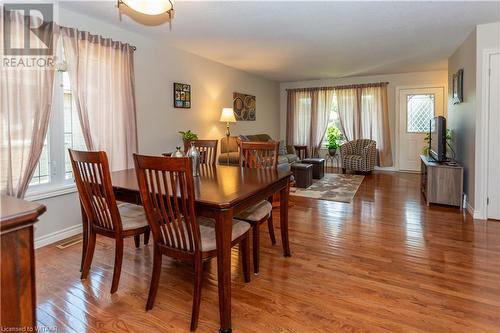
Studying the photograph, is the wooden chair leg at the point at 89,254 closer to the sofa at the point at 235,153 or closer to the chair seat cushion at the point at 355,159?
the sofa at the point at 235,153

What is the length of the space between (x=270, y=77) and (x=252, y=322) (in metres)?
6.54

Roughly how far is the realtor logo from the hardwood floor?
5.96 feet

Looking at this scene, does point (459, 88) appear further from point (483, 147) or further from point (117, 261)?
point (117, 261)

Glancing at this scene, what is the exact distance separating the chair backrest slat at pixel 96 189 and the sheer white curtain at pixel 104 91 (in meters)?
1.28

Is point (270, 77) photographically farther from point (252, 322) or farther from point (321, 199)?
point (252, 322)

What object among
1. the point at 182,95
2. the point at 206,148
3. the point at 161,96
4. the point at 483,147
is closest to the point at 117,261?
the point at 206,148

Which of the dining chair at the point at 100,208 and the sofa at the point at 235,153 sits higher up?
the sofa at the point at 235,153

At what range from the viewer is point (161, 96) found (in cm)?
438

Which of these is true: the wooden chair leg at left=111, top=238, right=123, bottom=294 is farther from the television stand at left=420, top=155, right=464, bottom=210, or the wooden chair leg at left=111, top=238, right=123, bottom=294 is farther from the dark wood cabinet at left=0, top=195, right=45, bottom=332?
the television stand at left=420, top=155, right=464, bottom=210

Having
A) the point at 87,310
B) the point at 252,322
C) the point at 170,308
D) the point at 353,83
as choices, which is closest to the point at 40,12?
the point at 87,310

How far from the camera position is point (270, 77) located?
748 cm

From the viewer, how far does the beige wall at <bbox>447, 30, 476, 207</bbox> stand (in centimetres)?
374

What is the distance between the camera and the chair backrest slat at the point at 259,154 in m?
2.79

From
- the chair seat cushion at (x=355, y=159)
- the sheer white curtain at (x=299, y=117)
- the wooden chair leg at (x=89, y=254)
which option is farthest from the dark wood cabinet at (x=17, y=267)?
the sheer white curtain at (x=299, y=117)
